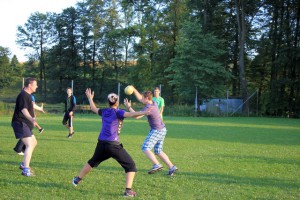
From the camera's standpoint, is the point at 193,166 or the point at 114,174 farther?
the point at 193,166

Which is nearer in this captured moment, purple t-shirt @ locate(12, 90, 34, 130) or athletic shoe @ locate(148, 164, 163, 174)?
purple t-shirt @ locate(12, 90, 34, 130)

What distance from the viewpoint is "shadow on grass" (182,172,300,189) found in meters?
7.05

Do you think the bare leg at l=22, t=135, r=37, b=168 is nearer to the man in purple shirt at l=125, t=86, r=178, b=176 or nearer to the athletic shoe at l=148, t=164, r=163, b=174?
the man in purple shirt at l=125, t=86, r=178, b=176

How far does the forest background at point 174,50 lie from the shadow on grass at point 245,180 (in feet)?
90.7

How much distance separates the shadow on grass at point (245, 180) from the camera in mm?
7047

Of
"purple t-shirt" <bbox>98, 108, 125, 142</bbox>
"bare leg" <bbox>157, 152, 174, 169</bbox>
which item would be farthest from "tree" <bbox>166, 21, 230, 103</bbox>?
Result: "purple t-shirt" <bbox>98, 108, 125, 142</bbox>

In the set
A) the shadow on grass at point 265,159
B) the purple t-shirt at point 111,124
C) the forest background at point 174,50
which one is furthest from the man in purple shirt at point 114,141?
the forest background at point 174,50

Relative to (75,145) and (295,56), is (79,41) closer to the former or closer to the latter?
(295,56)

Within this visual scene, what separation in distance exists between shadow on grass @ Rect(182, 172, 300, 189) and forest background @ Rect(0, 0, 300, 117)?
90.7 ft

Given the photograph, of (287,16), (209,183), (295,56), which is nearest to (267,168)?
(209,183)

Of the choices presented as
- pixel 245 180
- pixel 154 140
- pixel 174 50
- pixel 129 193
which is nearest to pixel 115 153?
pixel 129 193

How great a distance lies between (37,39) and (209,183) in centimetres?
6398

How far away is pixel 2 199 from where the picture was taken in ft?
18.5

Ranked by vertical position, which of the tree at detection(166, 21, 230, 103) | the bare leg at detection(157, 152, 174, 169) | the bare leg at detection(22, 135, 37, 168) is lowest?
the bare leg at detection(157, 152, 174, 169)
